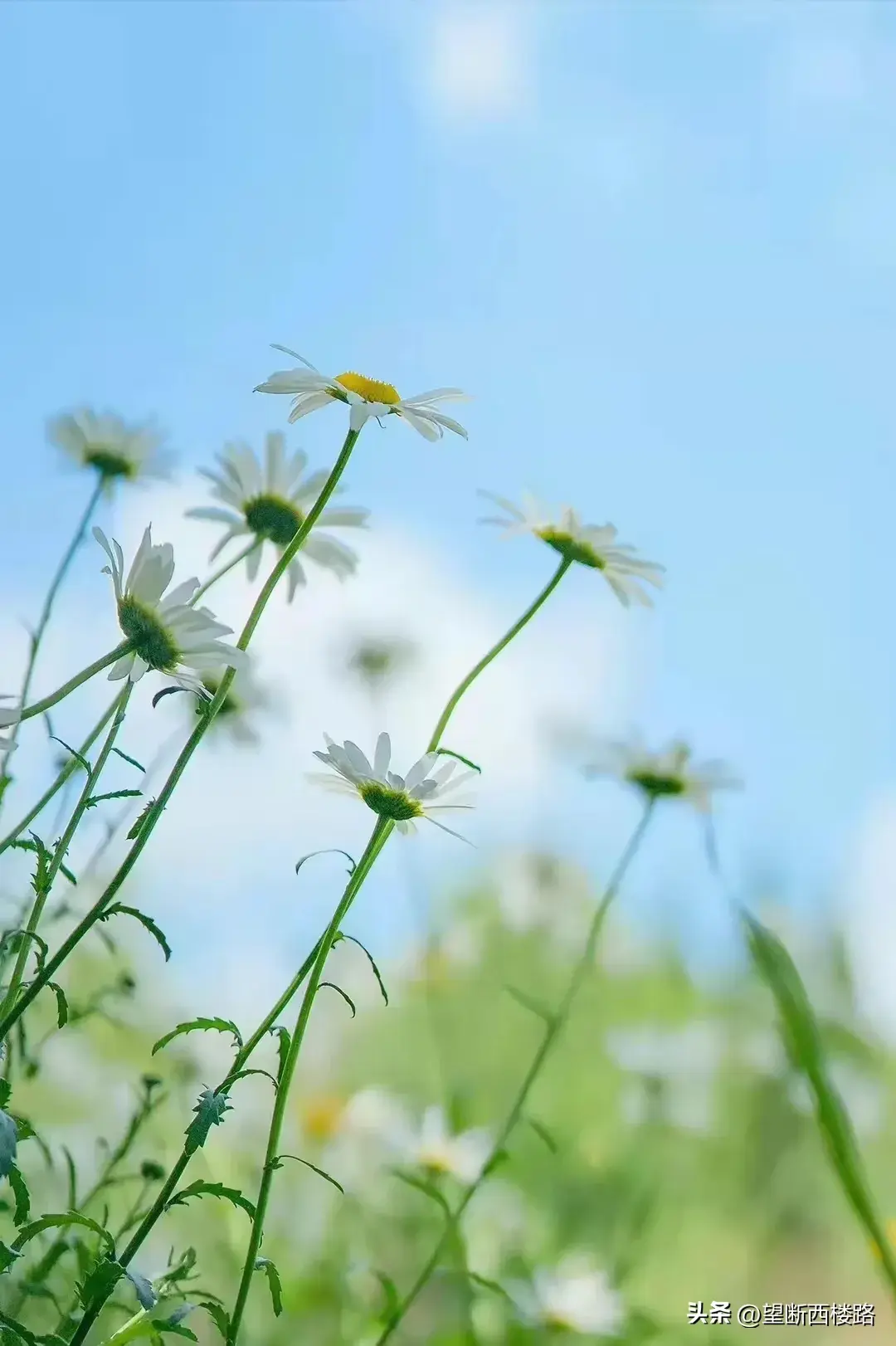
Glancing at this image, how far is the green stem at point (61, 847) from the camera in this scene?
0.45 m

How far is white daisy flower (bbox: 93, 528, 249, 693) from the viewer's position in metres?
0.49

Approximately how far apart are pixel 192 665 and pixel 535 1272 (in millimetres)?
818

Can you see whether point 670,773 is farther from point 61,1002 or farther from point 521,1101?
point 61,1002

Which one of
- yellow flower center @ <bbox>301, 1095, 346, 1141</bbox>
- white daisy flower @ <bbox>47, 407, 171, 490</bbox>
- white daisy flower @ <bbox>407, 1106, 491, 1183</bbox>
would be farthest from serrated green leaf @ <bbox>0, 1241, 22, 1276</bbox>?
yellow flower center @ <bbox>301, 1095, 346, 1141</bbox>

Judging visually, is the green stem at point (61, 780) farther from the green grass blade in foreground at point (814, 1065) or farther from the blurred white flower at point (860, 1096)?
the blurred white flower at point (860, 1096)

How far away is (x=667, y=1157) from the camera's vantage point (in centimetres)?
158

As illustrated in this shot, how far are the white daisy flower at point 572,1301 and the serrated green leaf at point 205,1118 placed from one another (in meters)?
0.61

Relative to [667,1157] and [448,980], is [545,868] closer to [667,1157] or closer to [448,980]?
[448,980]

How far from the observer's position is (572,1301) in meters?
1.03

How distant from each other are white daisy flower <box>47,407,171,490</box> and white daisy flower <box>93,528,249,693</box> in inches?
14.9

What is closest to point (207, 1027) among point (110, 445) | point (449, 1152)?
point (110, 445)

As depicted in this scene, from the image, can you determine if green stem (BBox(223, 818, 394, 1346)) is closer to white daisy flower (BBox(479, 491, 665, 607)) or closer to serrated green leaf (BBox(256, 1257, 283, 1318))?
serrated green leaf (BBox(256, 1257, 283, 1318))

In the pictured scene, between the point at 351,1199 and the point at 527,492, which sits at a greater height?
the point at 527,492

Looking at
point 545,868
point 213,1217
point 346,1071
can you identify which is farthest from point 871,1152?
point 213,1217
